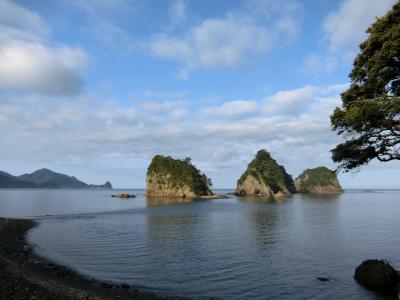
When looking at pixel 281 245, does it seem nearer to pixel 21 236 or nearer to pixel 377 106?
pixel 377 106

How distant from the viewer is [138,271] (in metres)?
27.3

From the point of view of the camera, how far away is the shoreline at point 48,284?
17.8 meters

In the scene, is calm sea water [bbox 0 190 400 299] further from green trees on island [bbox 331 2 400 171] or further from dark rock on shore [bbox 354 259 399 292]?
green trees on island [bbox 331 2 400 171]

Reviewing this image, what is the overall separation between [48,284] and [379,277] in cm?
2075

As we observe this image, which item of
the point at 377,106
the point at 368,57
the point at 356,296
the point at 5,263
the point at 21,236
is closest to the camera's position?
the point at 377,106

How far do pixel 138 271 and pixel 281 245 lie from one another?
19442mm

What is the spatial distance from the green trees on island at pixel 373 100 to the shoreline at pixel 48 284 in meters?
15.4

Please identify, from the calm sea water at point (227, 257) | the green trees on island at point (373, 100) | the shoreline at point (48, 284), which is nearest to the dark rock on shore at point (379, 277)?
the calm sea water at point (227, 257)

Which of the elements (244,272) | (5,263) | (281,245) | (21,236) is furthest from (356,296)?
(21,236)

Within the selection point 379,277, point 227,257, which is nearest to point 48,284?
point 227,257

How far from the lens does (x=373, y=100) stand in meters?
20.5

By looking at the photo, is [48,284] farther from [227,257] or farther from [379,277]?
[379,277]

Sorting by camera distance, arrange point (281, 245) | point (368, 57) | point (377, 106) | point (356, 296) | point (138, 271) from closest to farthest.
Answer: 1. point (377, 106)
2. point (356, 296)
3. point (368, 57)
4. point (138, 271)
5. point (281, 245)

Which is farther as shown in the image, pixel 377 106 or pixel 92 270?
pixel 92 270
